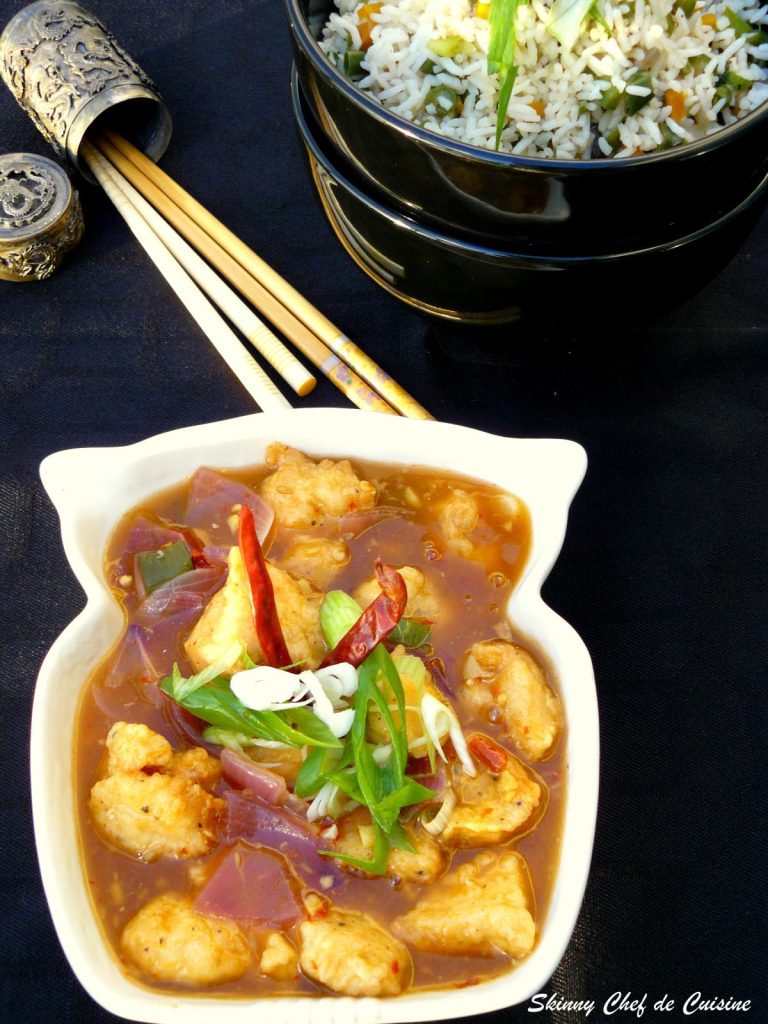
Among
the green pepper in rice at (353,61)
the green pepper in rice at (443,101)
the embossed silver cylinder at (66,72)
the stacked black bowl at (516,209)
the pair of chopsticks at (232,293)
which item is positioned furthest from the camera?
the embossed silver cylinder at (66,72)

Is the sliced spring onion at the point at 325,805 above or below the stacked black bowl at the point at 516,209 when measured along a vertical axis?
below

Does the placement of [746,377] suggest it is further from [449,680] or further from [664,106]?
[449,680]

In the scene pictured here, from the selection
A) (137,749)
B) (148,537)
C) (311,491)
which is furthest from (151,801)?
(311,491)

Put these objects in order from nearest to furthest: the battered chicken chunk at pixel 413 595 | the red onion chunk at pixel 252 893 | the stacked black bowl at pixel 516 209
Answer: the red onion chunk at pixel 252 893 < the stacked black bowl at pixel 516 209 < the battered chicken chunk at pixel 413 595

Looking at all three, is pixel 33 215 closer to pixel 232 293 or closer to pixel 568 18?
pixel 232 293

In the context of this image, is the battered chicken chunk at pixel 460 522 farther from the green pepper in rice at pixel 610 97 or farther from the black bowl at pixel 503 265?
the green pepper in rice at pixel 610 97

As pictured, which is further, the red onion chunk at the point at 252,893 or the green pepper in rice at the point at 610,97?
the green pepper in rice at the point at 610,97

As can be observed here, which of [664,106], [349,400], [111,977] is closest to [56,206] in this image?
[349,400]

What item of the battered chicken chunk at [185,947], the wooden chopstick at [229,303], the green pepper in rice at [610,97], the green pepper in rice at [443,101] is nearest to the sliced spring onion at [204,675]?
the battered chicken chunk at [185,947]

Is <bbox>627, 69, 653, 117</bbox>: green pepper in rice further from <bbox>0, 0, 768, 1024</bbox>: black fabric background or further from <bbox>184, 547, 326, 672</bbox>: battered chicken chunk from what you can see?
<bbox>184, 547, 326, 672</bbox>: battered chicken chunk
